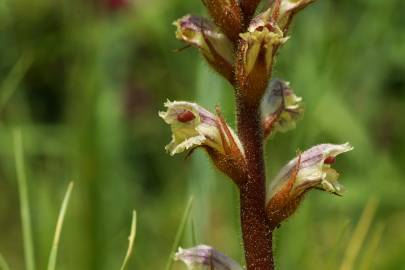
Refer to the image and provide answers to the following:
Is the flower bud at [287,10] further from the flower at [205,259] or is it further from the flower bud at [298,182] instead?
the flower at [205,259]

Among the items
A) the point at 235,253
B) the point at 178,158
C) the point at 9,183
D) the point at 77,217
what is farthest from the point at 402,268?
the point at 9,183

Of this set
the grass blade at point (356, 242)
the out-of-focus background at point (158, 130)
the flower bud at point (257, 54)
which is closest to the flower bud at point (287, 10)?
the flower bud at point (257, 54)

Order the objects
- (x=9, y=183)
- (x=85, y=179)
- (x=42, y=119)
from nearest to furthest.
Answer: (x=85, y=179) → (x=9, y=183) → (x=42, y=119)

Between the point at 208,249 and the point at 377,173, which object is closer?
the point at 208,249

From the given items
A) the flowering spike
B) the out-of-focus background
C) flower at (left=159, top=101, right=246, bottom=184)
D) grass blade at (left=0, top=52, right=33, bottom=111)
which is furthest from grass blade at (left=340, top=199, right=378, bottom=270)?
grass blade at (left=0, top=52, right=33, bottom=111)

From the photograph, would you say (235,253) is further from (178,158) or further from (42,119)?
(42,119)

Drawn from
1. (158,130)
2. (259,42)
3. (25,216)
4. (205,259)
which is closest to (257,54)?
(259,42)
